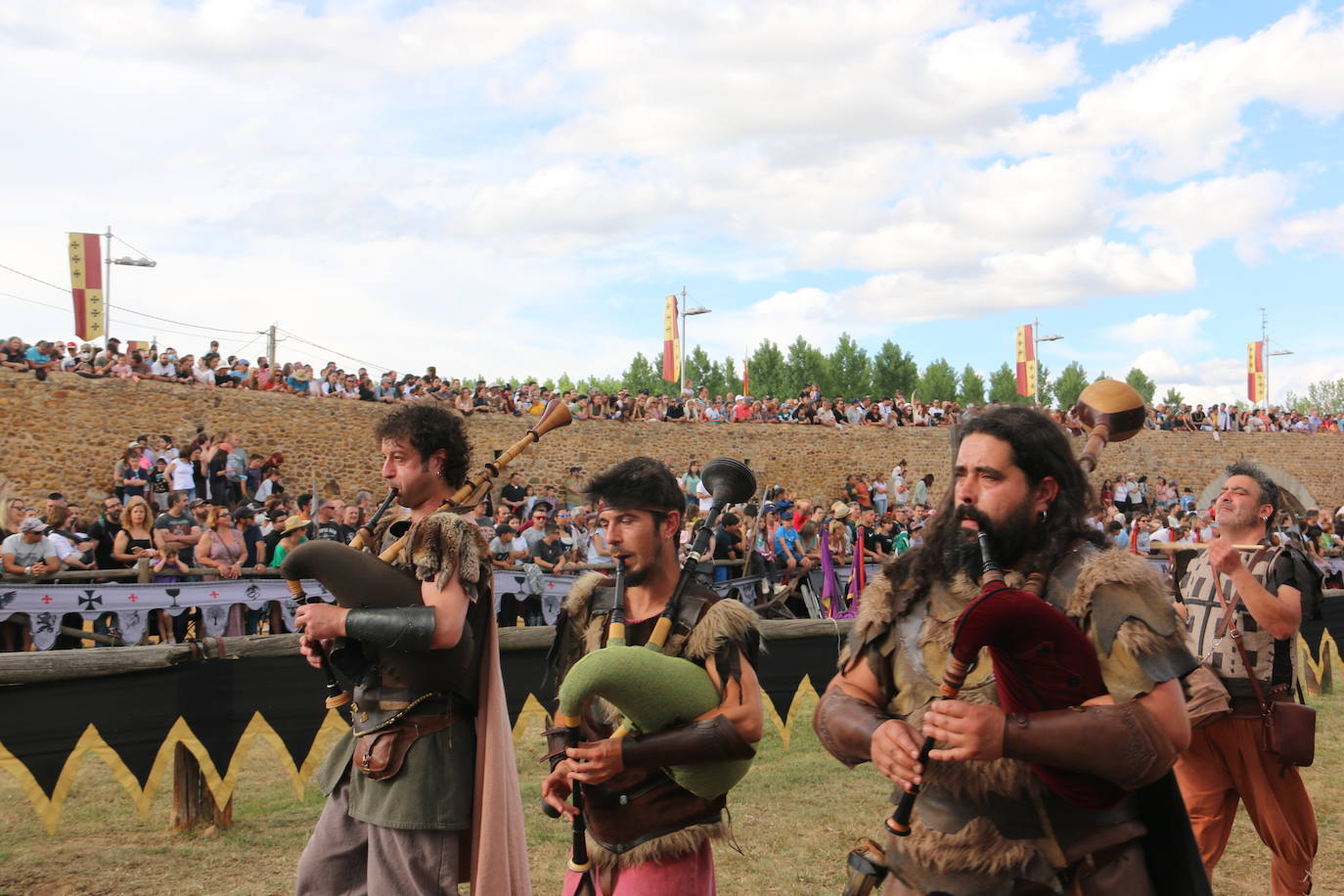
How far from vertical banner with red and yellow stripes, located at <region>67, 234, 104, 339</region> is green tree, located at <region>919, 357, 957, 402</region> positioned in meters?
49.9

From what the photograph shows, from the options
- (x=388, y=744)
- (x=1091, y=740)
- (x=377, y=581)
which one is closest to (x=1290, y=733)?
(x=1091, y=740)

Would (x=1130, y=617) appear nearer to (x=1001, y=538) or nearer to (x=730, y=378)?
(x=1001, y=538)

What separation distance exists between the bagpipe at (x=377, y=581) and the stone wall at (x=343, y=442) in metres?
12.1

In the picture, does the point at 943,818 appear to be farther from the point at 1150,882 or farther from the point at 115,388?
the point at 115,388

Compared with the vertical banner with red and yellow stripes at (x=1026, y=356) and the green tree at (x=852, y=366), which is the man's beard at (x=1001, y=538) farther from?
the green tree at (x=852, y=366)

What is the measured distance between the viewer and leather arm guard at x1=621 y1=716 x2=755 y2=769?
2.81 m

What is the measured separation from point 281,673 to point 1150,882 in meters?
4.85

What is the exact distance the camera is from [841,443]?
34844 millimetres

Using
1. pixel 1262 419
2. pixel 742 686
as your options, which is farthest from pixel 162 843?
pixel 1262 419

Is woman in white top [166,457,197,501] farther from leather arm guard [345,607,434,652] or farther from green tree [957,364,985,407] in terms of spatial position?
green tree [957,364,985,407]

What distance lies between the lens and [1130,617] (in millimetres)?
2061

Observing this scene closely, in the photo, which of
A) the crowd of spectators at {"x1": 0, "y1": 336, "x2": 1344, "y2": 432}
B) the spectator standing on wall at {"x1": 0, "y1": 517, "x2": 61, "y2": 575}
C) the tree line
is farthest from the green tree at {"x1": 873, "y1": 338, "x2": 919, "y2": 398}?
the spectator standing on wall at {"x1": 0, "y1": 517, "x2": 61, "y2": 575}

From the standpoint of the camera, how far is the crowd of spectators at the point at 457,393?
76.1ft

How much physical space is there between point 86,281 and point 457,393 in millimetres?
8935
